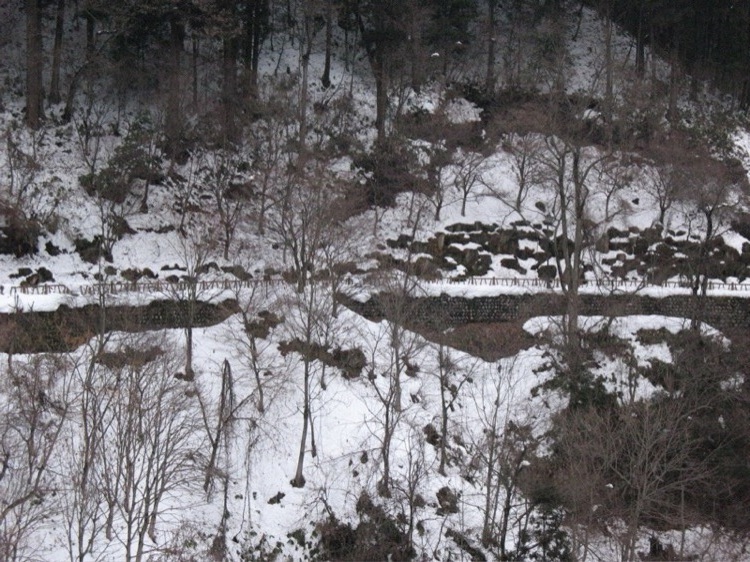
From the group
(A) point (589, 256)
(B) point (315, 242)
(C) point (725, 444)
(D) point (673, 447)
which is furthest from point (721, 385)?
(B) point (315, 242)

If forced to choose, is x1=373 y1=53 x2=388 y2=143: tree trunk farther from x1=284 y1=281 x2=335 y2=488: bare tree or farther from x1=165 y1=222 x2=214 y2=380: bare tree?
x1=284 y1=281 x2=335 y2=488: bare tree

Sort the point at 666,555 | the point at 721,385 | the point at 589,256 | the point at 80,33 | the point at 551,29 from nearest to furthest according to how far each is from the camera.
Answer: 1. the point at 666,555
2. the point at 721,385
3. the point at 589,256
4. the point at 80,33
5. the point at 551,29

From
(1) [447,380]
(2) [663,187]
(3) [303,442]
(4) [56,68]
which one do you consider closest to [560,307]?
(1) [447,380]

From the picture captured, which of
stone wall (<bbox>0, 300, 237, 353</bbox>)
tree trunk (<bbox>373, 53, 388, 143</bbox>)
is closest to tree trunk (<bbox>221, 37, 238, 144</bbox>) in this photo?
tree trunk (<bbox>373, 53, 388, 143</bbox>)

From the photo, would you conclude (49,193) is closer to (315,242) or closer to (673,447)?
(315,242)

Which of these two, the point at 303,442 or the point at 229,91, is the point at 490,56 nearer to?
the point at 229,91
